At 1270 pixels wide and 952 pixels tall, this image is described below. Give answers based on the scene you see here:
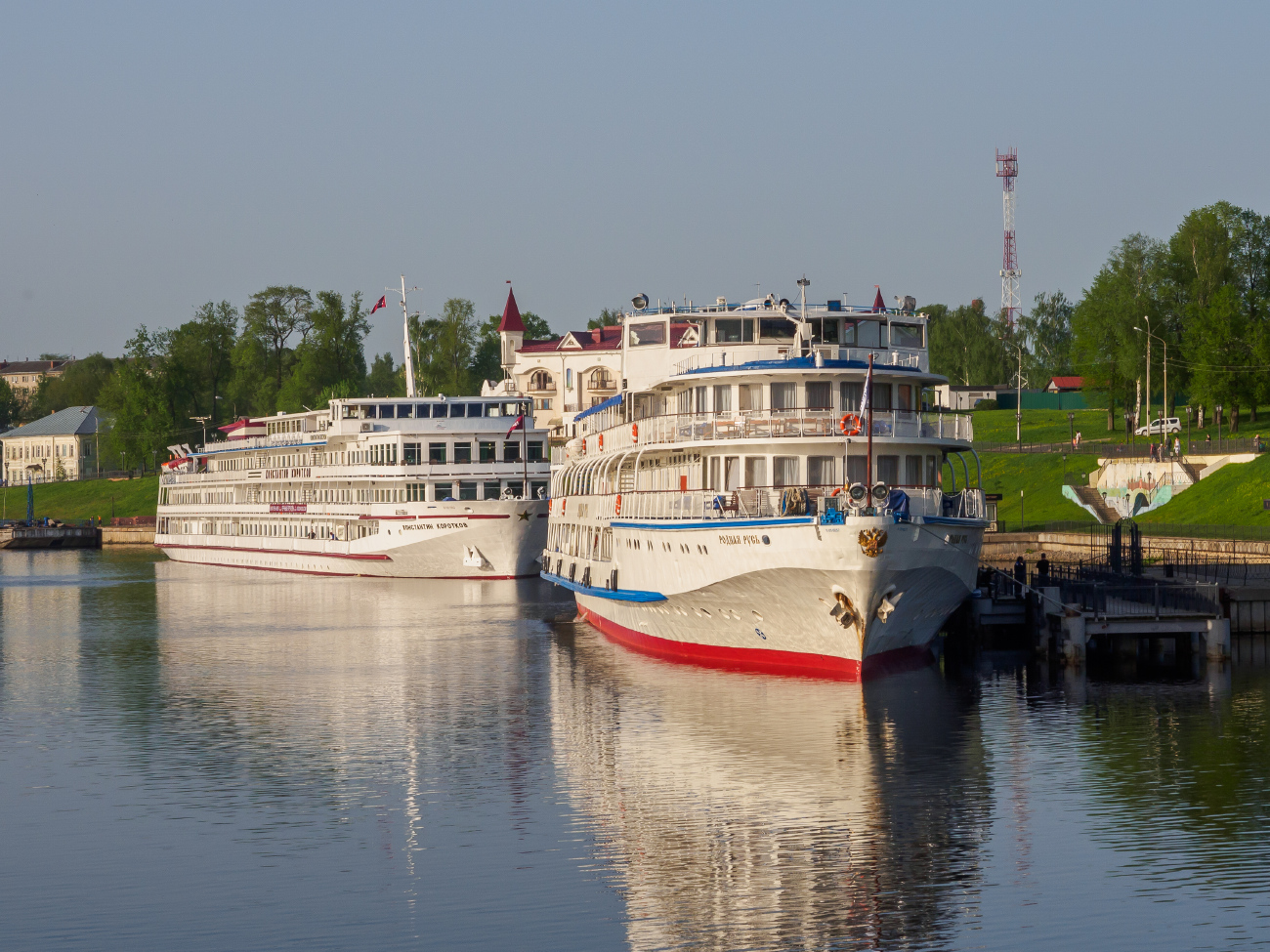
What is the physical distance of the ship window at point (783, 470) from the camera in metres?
43.2

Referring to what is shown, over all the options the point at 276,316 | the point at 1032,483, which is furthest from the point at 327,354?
the point at 1032,483

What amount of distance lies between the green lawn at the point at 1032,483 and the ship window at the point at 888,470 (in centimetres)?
4703

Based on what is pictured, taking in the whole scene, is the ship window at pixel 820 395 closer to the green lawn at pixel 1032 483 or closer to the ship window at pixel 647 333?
the ship window at pixel 647 333

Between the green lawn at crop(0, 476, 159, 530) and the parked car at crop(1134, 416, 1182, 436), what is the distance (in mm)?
111025

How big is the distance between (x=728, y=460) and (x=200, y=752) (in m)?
17.2

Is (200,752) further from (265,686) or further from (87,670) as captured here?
(87,670)

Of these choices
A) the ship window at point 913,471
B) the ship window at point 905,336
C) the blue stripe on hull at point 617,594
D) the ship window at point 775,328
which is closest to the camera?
the ship window at point 913,471

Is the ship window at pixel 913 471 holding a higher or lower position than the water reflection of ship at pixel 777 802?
higher

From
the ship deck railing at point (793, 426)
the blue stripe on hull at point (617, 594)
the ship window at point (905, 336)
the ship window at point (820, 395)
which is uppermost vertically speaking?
the ship window at point (905, 336)

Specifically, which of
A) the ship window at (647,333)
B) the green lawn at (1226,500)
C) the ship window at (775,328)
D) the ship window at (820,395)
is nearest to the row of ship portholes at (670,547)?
the ship window at (820,395)

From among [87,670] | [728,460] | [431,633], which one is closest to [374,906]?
[728,460]

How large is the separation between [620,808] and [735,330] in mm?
22851

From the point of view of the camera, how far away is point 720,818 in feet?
95.6

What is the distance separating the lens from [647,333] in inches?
2066
